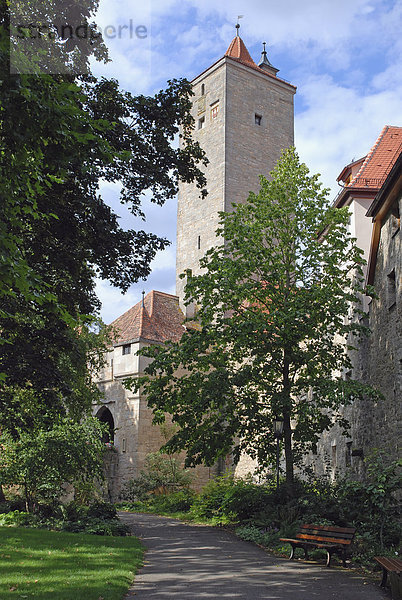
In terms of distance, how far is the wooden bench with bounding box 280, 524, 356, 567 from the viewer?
951cm

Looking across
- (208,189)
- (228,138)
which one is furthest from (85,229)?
(228,138)

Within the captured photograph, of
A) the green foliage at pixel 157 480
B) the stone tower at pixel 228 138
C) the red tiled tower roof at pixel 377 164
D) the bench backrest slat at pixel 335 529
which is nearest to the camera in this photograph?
the bench backrest slat at pixel 335 529

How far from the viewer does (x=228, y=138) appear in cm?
3641

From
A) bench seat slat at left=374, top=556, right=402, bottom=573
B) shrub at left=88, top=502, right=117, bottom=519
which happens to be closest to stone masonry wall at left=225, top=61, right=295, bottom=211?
shrub at left=88, top=502, right=117, bottom=519

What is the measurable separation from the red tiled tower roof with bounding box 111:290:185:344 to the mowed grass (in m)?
19.9

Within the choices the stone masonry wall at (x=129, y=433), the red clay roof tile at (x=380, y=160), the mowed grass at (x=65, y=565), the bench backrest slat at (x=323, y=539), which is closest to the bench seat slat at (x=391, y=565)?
the bench backrest slat at (x=323, y=539)

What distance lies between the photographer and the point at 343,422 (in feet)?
49.7

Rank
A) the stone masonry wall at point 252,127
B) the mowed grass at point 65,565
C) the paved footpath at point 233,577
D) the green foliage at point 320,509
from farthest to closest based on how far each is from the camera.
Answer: the stone masonry wall at point 252,127
the green foliage at point 320,509
the paved footpath at point 233,577
the mowed grass at point 65,565

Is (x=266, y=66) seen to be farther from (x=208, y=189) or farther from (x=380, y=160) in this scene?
(x=380, y=160)

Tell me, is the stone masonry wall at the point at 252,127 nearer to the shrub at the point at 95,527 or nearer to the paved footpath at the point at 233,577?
the shrub at the point at 95,527

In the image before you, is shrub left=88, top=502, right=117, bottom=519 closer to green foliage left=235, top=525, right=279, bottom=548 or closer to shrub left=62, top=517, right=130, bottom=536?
shrub left=62, top=517, right=130, bottom=536

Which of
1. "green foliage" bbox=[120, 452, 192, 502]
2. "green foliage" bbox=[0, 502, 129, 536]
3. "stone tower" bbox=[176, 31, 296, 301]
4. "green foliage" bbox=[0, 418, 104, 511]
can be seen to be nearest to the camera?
"green foliage" bbox=[0, 502, 129, 536]

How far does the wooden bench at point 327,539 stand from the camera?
9.51 metres

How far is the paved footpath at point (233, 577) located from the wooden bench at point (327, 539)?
27 cm
